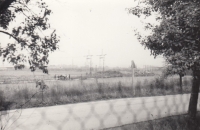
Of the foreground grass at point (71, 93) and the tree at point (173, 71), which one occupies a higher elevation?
the tree at point (173, 71)

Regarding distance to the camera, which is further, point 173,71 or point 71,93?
point 71,93

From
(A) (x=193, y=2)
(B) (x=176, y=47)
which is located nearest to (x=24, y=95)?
(B) (x=176, y=47)

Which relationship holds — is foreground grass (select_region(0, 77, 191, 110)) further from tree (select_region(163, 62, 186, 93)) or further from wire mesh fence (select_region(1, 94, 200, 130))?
tree (select_region(163, 62, 186, 93))

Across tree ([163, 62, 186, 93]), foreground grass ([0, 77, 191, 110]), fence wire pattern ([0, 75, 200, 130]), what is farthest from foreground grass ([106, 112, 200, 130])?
foreground grass ([0, 77, 191, 110])

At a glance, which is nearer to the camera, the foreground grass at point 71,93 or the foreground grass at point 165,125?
the foreground grass at point 165,125

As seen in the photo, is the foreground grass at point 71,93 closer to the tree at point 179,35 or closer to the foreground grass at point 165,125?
the foreground grass at point 165,125

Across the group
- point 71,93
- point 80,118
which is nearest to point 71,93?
point 71,93

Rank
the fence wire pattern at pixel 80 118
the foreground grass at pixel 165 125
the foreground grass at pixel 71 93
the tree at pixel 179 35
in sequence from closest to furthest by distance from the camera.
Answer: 1. the tree at pixel 179 35
2. the foreground grass at pixel 165 125
3. the fence wire pattern at pixel 80 118
4. the foreground grass at pixel 71 93

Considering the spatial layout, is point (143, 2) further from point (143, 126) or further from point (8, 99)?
point (8, 99)

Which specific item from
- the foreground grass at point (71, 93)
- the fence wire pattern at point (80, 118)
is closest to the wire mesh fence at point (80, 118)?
the fence wire pattern at point (80, 118)

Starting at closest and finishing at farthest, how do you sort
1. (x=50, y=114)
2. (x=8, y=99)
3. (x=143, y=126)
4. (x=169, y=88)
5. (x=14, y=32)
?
(x=14, y=32)
(x=143, y=126)
(x=50, y=114)
(x=8, y=99)
(x=169, y=88)

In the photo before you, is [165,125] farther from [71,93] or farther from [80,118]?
[71,93]
